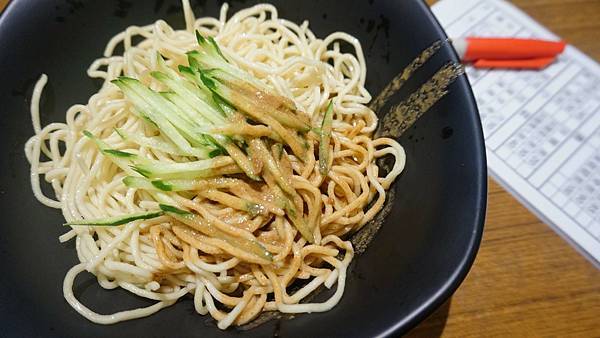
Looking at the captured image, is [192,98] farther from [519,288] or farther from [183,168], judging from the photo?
[519,288]

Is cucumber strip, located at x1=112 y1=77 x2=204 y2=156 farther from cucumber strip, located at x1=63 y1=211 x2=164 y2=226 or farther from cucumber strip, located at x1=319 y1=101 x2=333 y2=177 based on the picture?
cucumber strip, located at x1=319 y1=101 x2=333 y2=177

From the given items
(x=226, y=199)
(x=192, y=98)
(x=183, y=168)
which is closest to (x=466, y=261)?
(x=226, y=199)

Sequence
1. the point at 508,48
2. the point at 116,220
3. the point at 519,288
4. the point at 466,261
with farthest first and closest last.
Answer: the point at 508,48 < the point at 519,288 < the point at 116,220 < the point at 466,261

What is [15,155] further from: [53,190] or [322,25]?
[322,25]

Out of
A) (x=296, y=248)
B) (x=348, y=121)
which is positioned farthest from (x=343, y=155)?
(x=296, y=248)

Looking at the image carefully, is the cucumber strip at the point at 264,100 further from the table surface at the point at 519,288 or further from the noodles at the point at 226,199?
the table surface at the point at 519,288

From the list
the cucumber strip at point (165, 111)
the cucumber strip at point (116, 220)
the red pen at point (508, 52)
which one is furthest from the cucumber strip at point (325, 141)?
the red pen at point (508, 52)
